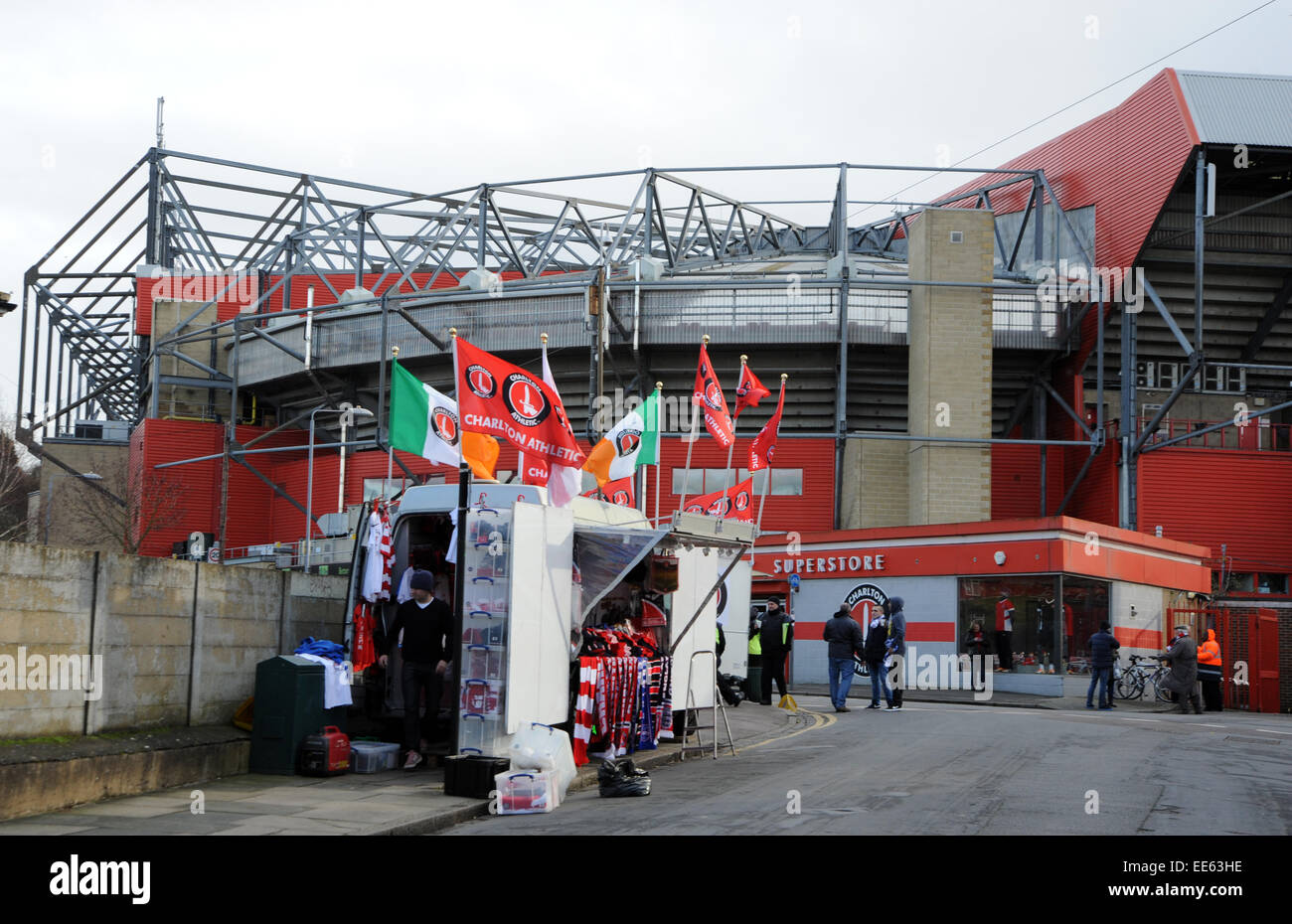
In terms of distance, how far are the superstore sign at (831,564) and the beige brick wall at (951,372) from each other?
4.44 metres

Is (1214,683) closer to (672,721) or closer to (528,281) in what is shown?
(672,721)

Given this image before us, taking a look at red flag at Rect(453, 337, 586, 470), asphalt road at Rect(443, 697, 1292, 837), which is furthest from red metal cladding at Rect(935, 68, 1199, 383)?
red flag at Rect(453, 337, 586, 470)

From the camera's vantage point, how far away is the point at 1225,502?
35.6 meters

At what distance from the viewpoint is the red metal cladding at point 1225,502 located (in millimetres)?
35312

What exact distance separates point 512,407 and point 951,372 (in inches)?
981

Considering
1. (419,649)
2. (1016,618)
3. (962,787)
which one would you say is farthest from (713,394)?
(1016,618)

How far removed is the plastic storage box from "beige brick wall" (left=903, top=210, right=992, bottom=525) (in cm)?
2402

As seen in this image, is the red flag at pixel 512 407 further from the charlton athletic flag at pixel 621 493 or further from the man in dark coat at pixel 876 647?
the man in dark coat at pixel 876 647

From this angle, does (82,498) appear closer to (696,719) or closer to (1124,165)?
(1124,165)

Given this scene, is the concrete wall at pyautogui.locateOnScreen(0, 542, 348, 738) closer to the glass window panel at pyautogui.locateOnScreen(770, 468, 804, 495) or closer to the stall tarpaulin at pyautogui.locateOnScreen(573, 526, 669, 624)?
the stall tarpaulin at pyautogui.locateOnScreen(573, 526, 669, 624)

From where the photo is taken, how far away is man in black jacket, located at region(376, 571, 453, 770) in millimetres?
12594

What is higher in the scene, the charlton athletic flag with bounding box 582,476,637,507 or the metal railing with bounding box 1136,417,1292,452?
the metal railing with bounding box 1136,417,1292,452
